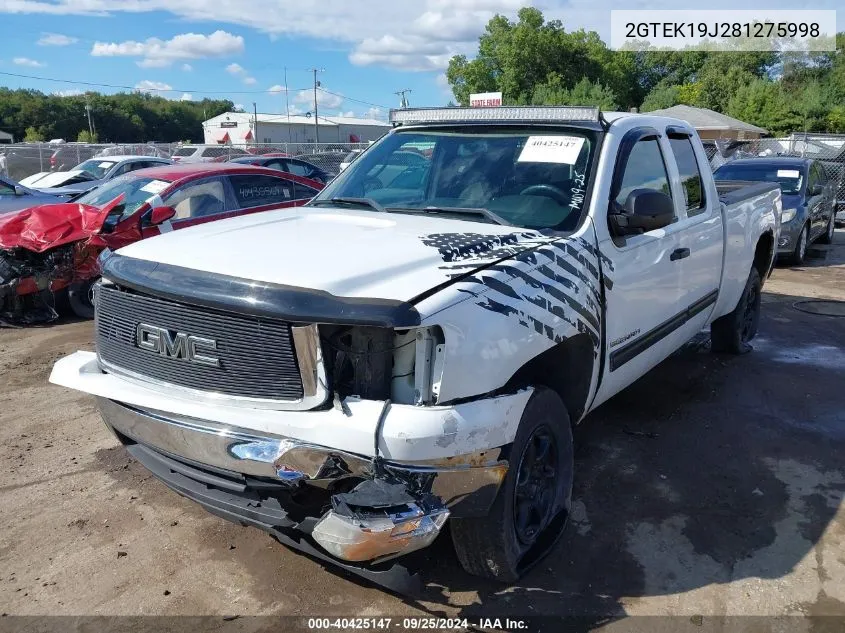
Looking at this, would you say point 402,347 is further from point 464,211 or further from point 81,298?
point 81,298

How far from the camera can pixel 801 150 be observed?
20.5 m

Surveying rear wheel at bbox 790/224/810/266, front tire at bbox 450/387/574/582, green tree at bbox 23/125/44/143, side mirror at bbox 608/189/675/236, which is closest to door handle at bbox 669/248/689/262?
side mirror at bbox 608/189/675/236

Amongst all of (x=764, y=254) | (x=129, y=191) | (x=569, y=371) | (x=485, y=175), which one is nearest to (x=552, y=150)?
(x=485, y=175)

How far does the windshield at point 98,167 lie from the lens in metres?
16.5

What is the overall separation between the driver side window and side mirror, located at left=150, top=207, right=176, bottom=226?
5.58 m

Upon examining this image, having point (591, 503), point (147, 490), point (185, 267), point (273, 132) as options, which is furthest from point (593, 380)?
point (273, 132)

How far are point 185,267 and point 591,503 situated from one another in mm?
2431

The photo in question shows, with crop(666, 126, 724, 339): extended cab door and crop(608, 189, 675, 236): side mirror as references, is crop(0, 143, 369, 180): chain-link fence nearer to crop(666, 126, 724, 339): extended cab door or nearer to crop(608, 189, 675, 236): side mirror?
crop(666, 126, 724, 339): extended cab door

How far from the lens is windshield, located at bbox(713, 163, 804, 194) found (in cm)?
1257

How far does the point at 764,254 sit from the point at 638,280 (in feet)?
11.4

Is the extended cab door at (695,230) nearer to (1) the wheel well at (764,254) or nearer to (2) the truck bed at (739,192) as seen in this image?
(2) the truck bed at (739,192)

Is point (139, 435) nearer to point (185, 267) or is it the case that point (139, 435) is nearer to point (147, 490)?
point (185, 267)

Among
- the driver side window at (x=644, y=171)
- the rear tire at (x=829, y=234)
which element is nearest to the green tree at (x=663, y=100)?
the rear tire at (x=829, y=234)

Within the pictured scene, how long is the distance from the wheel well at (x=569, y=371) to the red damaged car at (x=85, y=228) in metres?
5.82
